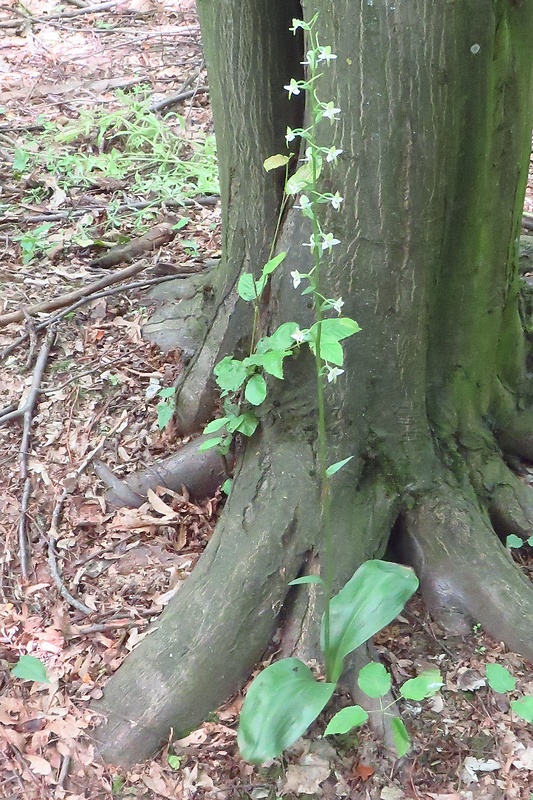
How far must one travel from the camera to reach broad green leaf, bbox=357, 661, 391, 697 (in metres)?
1.75

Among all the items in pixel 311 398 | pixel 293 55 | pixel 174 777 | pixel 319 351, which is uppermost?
pixel 293 55

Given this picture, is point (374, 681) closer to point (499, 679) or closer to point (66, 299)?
point (499, 679)

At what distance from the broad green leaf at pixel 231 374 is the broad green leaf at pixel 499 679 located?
3.62ft

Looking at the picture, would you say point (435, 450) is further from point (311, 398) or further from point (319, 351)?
point (319, 351)

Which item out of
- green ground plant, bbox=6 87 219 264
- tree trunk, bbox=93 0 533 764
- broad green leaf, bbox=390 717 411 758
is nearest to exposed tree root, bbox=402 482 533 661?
tree trunk, bbox=93 0 533 764

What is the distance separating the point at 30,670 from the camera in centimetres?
201

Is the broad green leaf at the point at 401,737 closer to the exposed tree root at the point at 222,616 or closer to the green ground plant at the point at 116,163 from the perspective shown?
the exposed tree root at the point at 222,616

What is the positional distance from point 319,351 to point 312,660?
1057 millimetres

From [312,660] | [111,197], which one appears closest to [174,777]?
[312,660]

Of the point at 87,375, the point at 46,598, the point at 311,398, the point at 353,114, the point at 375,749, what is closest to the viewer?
the point at 353,114

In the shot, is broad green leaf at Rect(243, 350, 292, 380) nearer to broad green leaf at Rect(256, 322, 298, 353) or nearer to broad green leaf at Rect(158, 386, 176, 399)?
broad green leaf at Rect(256, 322, 298, 353)

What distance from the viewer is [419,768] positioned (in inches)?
75.5

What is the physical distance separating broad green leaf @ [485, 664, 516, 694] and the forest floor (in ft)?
0.43

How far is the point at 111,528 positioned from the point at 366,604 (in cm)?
116
